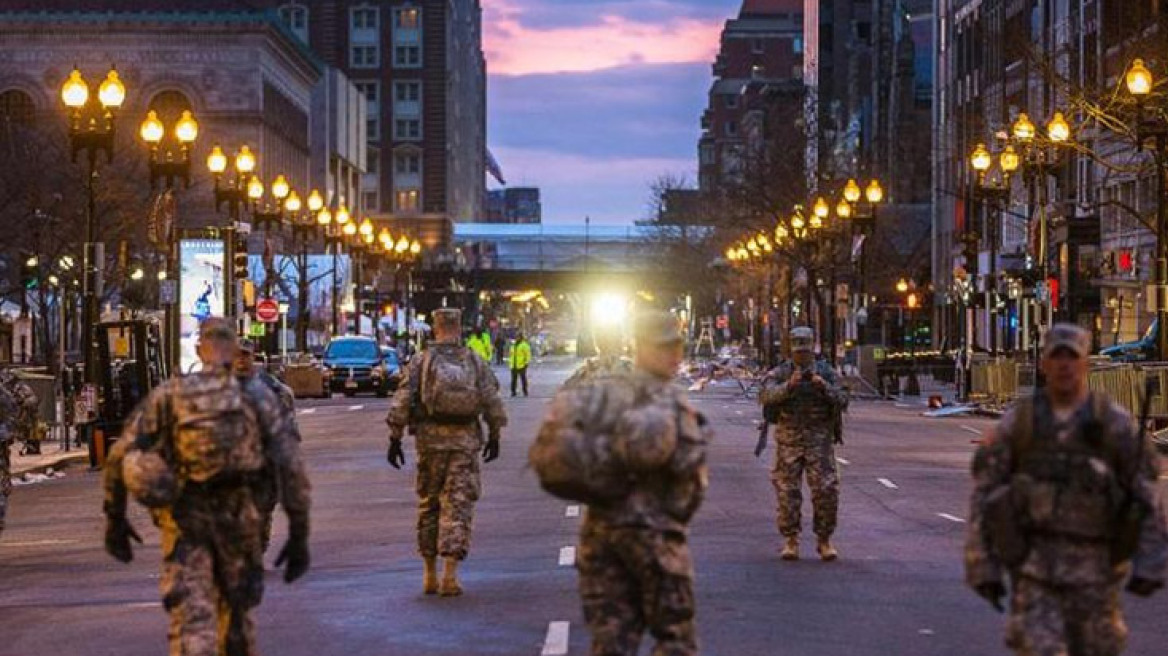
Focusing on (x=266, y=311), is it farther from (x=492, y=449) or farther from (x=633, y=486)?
(x=633, y=486)

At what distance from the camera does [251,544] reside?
11.9m

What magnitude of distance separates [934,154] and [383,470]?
282ft

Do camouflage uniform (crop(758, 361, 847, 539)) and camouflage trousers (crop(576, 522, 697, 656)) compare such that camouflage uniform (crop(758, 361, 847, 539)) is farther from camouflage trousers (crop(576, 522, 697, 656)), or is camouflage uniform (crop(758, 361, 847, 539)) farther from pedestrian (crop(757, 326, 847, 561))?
camouflage trousers (crop(576, 522, 697, 656))

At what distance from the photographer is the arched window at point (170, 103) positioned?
113m

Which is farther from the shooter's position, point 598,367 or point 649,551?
point 598,367

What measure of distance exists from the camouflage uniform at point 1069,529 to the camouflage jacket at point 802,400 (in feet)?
31.6

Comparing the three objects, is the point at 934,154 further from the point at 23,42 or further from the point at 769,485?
the point at 769,485

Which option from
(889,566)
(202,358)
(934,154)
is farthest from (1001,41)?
(202,358)

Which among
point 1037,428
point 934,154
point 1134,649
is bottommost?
point 1134,649

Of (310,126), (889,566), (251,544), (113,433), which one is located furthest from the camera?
(310,126)

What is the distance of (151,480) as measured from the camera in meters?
11.7

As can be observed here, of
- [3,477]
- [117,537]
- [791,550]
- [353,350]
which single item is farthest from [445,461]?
[353,350]

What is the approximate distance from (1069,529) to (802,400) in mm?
9911

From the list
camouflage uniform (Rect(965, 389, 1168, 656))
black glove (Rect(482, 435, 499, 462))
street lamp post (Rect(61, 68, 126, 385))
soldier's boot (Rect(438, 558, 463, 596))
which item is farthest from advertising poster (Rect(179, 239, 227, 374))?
camouflage uniform (Rect(965, 389, 1168, 656))
